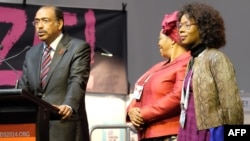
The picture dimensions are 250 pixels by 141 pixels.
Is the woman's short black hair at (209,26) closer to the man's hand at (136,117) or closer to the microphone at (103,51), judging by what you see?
the man's hand at (136,117)

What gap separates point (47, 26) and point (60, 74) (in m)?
0.35

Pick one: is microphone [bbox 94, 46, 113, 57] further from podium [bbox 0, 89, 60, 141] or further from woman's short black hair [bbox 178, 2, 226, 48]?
podium [bbox 0, 89, 60, 141]

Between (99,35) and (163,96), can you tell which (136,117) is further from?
(99,35)

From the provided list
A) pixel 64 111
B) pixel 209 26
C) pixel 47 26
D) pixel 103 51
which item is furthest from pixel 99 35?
pixel 64 111

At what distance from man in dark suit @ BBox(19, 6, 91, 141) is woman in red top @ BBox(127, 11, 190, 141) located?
1.08 ft

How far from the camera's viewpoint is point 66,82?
2.85 metres

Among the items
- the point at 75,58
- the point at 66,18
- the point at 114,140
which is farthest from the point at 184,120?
the point at 66,18

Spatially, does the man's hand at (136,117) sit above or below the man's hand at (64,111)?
below

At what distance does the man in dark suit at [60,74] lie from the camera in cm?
276

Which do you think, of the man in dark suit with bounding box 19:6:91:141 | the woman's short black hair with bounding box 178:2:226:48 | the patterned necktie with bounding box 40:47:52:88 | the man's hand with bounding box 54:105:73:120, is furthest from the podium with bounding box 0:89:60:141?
the woman's short black hair with bounding box 178:2:226:48

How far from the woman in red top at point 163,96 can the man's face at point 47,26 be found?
0.59 meters

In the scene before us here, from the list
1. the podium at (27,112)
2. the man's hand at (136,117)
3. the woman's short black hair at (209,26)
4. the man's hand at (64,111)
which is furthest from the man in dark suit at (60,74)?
the woman's short black hair at (209,26)

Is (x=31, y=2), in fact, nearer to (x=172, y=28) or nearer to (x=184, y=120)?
(x=172, y=28)

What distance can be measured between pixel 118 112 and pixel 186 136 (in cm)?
268
